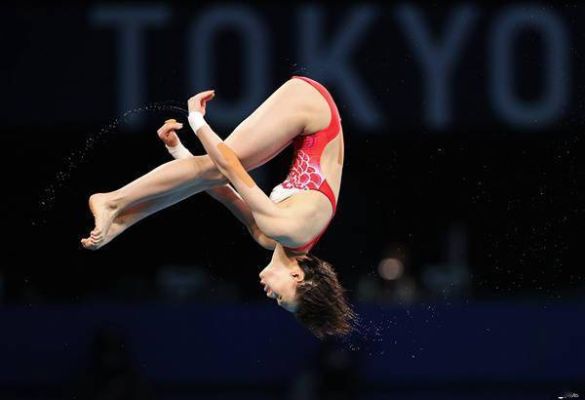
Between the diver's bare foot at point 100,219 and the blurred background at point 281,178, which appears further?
the blurred background at point 281,178

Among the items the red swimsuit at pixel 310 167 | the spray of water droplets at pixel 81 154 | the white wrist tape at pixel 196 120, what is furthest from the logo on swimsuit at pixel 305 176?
the spray of water droplets at pixel 81 154

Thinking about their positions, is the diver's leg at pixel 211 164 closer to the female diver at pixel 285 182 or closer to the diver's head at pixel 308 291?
the female diver at pixel 285 182

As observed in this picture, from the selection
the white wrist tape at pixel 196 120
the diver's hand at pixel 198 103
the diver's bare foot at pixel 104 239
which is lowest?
the diver's bare foot at pixel 104 239

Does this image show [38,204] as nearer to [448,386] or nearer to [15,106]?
[15,106]

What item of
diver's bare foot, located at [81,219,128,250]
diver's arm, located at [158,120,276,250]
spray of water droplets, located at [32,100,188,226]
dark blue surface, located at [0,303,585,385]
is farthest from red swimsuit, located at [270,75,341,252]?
spray of water droplets, located at [32,100,188,226]

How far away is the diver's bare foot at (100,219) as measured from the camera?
599 cm

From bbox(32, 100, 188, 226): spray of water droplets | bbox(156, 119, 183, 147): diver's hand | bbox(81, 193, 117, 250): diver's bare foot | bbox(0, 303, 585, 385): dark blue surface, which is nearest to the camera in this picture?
bbox(81, 193, 117, 250): diver's bare foot

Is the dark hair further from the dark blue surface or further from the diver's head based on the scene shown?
the dark blue surface

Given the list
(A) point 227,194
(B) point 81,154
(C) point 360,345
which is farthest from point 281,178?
(A) point 227,194

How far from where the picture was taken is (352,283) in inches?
386

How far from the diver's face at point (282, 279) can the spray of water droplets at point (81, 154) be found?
9.92 ft

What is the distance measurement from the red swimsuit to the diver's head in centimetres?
8

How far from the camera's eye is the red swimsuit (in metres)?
6.01

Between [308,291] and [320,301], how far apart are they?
9 cm
